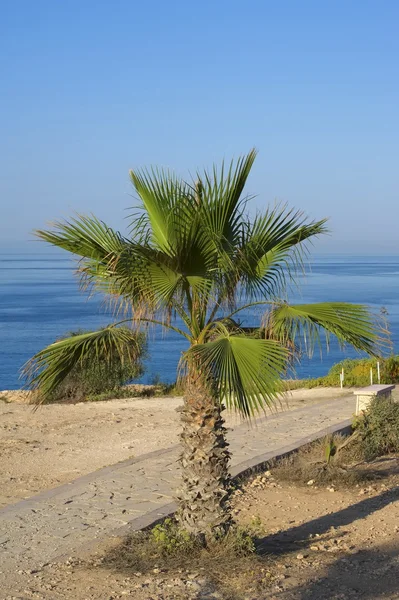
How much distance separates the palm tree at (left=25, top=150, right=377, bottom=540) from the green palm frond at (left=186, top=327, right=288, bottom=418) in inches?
5.9

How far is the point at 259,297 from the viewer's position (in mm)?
6465

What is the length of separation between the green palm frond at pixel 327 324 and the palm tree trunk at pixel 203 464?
766 millimetres

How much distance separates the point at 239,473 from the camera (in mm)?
9266

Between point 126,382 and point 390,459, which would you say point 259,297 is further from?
point 126,382

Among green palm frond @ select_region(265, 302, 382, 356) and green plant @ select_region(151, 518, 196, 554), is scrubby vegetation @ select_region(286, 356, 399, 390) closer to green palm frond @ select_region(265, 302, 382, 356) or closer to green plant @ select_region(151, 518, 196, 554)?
green plant @ select_region(151, 518, 196, 554)

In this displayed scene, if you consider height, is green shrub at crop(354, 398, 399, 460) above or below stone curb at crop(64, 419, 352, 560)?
above

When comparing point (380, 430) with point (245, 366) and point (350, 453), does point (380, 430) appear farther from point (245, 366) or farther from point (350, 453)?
point (245, 366)

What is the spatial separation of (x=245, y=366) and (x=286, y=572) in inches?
69.4

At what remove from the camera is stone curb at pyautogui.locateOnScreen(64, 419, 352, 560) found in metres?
7.00

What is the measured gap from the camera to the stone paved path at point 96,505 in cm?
672

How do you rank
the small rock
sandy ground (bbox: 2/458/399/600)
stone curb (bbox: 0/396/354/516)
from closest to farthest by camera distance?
sandy ground (bbox: 2/458/399/600)
the small rock
stone curb (bbox: 0/396/354/516)

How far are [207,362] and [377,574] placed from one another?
7.12 ft

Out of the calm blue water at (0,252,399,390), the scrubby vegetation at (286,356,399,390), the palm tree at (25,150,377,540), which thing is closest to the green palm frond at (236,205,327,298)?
the palm tree at (25,150,377,540)

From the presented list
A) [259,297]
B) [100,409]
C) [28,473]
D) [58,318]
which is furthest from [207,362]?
[58,318]
